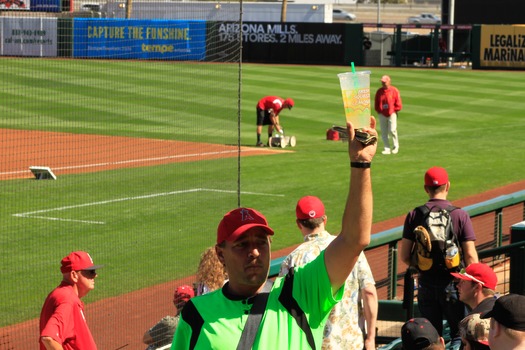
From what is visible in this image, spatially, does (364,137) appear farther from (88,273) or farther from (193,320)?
(88,273)

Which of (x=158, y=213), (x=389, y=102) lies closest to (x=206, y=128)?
(x=389, y=102)

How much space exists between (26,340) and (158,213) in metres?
6.26

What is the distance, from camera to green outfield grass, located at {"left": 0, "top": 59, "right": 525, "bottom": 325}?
13.9 metres

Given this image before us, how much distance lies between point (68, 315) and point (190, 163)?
14.9 m

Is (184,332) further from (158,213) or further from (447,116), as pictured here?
(447,116)

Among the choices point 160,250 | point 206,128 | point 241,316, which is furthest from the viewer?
point 206,128

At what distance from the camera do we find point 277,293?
391cm

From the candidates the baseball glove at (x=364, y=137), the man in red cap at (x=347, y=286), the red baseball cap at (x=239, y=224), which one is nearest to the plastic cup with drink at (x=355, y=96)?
the baseball glove at (x=364, y=137)

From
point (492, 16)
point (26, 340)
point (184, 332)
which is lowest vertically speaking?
point (26, 340)

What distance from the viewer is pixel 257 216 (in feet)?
13.2

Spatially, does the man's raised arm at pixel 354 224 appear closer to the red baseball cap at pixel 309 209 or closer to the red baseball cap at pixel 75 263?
the red baseball cap at pixel 309 209

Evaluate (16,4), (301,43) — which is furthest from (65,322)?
(301,43)

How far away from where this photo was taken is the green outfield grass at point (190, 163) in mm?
13867

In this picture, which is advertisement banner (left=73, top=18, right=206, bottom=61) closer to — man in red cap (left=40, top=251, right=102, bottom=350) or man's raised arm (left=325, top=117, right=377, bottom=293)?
man in red cap (left=40, top=251, right=102, bottom=350)
